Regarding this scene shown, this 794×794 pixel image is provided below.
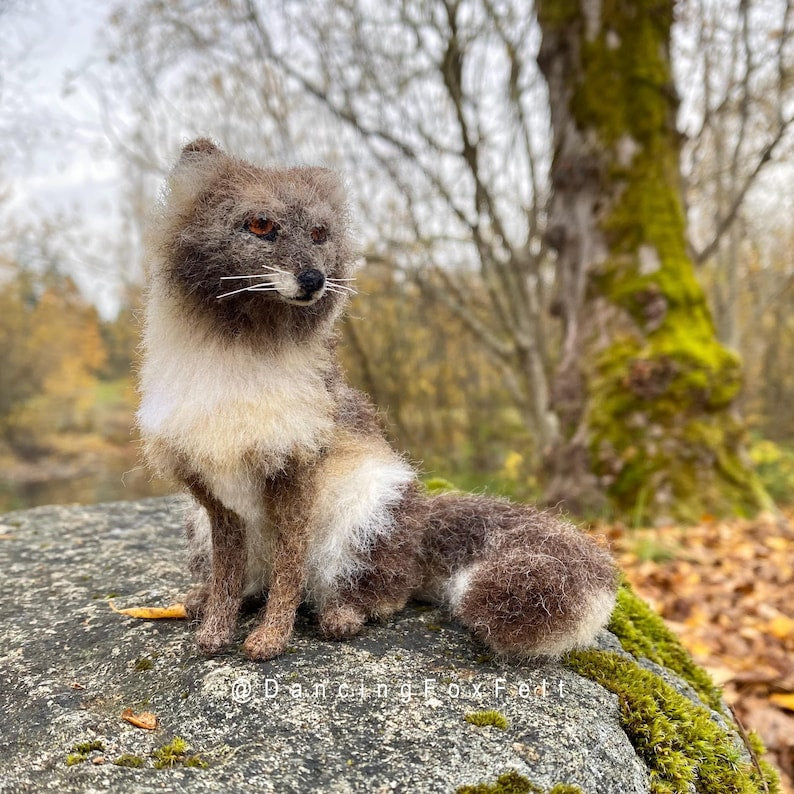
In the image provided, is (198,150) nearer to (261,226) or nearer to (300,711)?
(261,226)

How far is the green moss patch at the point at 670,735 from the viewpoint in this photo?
5.23 feet

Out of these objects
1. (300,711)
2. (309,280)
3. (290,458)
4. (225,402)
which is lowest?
(300,711)

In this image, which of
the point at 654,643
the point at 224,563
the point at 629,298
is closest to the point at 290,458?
the point at 224,563

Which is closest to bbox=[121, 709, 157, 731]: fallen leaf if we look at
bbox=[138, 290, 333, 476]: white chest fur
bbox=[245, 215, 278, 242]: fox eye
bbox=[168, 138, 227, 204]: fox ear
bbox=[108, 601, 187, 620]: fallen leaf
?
bbox=[108, 601, 187, 620]: fallen leaf

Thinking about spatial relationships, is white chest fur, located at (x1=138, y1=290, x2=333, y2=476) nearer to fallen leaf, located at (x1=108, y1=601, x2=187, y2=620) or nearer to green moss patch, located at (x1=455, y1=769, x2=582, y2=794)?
fallen leaf, located at (x1=108, y1=601, x2=187, y2=620)

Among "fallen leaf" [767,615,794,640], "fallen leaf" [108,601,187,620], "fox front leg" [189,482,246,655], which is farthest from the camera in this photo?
"fallen leaf" [767,615,794,640]

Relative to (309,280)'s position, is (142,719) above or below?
Answer: below

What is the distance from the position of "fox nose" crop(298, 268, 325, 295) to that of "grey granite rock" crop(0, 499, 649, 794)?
41.9 inches

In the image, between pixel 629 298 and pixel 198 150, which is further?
pixel 629 298

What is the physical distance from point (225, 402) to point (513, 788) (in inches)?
47.0

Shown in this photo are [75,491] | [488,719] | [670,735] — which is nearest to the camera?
[488,719]

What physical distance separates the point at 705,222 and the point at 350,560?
570 inches

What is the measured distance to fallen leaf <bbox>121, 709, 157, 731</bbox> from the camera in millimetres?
1537

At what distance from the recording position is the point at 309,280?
1.62m
